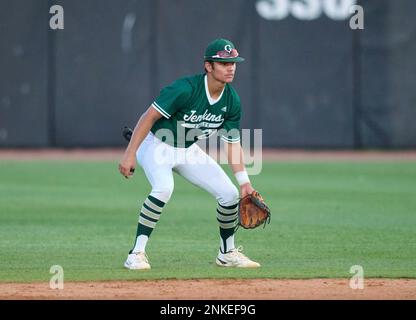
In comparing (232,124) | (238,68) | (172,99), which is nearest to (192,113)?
(172,99)

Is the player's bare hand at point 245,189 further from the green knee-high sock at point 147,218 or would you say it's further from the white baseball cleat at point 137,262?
the white baseball cleat at point 137,262

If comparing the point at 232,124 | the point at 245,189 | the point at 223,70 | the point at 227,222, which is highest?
the point at 223,70

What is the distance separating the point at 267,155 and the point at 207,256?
449 inches

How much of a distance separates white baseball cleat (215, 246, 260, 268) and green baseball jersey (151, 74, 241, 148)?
0.96 m

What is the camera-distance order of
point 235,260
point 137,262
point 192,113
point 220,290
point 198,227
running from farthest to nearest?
point 198,227 < point 235,260 < point 192,113 < point 137,262 < point 220,290

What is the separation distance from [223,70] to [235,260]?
5.32 feet

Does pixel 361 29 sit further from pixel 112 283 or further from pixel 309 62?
pixel 112 283

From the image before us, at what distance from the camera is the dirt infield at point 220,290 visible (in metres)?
7.37

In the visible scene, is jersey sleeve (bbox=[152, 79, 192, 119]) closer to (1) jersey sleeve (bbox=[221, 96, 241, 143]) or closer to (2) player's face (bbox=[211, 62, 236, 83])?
(2) player's face (bbox=[211, 62, 236, 83])

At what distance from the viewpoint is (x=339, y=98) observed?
2078 centimetres

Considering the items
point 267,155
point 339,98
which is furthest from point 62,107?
point 339,98

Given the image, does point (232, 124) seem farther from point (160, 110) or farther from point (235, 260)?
point (235, 260)

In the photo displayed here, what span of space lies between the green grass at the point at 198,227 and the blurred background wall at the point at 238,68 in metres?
2.96

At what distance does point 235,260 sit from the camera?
8898 millimetres
